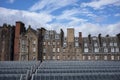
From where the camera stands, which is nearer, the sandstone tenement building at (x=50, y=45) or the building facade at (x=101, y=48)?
the sandstone tenement building at (x=50, y=45)

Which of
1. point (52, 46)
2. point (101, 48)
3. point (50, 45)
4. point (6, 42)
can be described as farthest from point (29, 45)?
point (101, 48)

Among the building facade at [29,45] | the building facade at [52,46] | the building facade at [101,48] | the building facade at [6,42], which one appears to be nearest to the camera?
the building facade at [6,42]

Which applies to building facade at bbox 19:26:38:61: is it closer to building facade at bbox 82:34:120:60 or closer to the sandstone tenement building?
the sandstone tenement building

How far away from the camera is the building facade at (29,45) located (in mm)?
100125

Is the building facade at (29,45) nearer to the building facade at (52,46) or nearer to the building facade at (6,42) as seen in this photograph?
the building facade at (52,46)

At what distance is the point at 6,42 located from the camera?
326ft

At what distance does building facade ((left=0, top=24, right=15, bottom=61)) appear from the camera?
99.2m

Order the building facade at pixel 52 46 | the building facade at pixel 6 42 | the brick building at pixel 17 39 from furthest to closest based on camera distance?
the building facade at pixel 52 46, the brick building at pixel 17 39, the building facade at pixel 6 42

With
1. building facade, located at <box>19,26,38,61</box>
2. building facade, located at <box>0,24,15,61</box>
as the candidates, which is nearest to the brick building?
building facade, located at <box>19,26,38,61</box>

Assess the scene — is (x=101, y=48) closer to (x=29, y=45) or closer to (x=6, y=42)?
(x=29, y=45)

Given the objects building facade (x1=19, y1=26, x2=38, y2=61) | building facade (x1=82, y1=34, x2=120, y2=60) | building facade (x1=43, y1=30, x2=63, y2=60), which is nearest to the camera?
building facade (x1=19, y1=26, x2=38, y2=61)

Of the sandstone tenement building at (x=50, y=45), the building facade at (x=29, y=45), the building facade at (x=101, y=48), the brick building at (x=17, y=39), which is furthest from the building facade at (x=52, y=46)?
the brick building at (x=17, y=39)

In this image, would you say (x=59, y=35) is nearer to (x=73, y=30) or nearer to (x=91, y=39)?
(x=73, y=30)

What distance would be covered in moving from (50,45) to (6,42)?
56.6 ft
